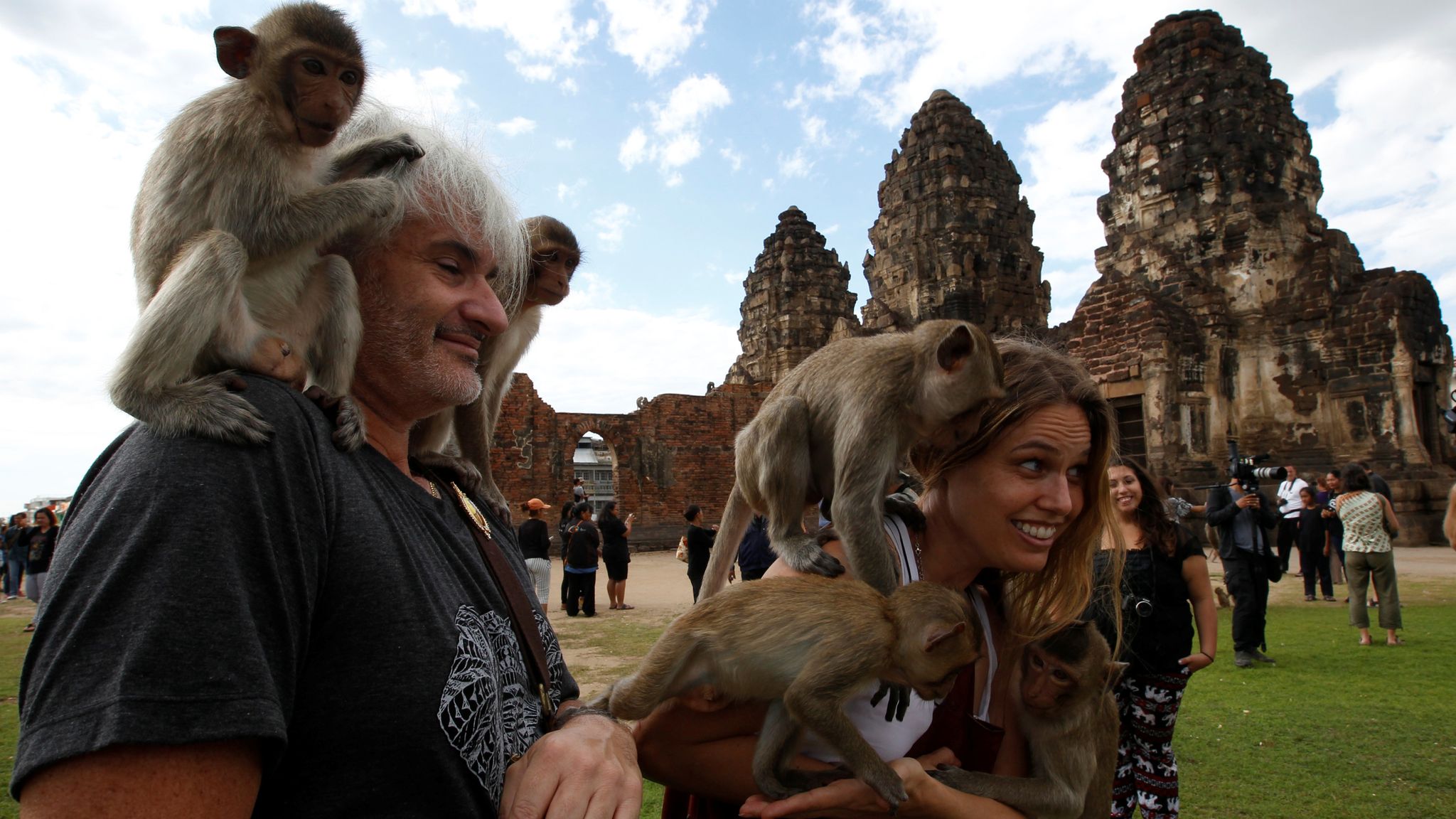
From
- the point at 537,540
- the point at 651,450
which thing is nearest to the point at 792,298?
the point at 651,450

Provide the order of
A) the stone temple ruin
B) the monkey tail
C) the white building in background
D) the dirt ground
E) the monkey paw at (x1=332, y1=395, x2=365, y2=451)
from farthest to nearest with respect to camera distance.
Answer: the white building in background < the stone temple ruin < the dirt ground < the monkey tail < the monkey paw at (x1=332, y1=395, x2=365, y2=451)

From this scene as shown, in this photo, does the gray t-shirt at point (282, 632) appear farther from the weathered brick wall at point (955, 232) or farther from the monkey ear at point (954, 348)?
the weathered brick wall at point (955, 232)

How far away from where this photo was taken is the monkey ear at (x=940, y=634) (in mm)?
1566

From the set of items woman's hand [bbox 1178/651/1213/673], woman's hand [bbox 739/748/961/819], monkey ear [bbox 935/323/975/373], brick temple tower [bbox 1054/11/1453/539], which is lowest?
woman's hand [bbox 1178/651/1213/673]

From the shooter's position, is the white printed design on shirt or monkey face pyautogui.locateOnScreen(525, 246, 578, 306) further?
monkey face pyautogui.locateOnScreen(525, 246, 578, 306)

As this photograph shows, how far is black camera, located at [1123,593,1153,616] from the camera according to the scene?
4.04 meters

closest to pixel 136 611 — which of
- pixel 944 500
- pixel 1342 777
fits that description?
pixel 944 500

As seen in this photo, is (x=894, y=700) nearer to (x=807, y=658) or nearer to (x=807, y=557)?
(x=807, y=658)

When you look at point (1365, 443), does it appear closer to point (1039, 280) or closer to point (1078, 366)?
point (1039, 280)

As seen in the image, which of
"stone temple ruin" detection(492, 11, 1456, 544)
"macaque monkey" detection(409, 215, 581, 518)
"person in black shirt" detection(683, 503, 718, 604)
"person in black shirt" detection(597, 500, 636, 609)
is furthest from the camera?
"stone temple ruin" detection(492, 11, 1456, 544)

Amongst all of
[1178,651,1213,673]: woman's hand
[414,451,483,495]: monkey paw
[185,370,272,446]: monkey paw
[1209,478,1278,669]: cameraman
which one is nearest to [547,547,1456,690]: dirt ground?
[1209,478,1278,669]: cameraman

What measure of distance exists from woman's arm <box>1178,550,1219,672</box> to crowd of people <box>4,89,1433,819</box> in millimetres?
2458

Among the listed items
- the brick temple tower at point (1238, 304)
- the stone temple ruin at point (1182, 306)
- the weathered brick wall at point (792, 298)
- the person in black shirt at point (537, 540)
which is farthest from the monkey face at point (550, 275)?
the weathered brick wall at point (792, 298)

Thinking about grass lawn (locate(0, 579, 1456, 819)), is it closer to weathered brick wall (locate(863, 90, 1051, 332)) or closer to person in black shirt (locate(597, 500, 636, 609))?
person in black shirt (locate(597, 500, 636, 609))
